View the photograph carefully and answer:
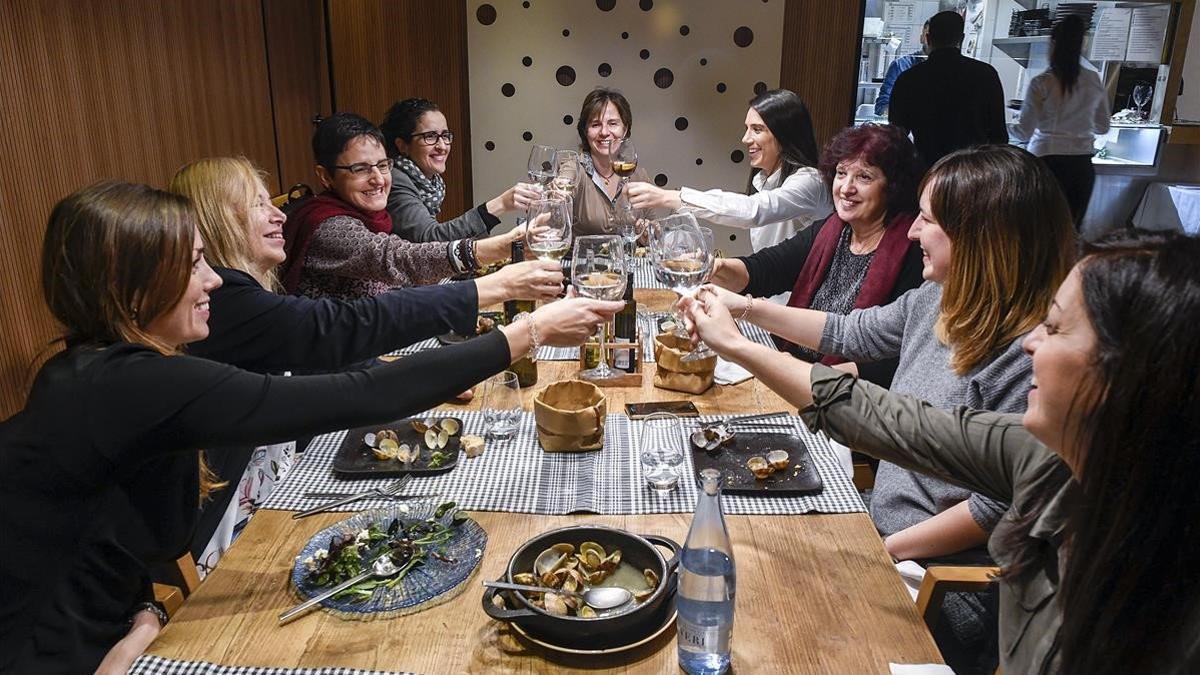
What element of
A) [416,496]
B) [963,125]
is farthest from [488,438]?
[963,125]

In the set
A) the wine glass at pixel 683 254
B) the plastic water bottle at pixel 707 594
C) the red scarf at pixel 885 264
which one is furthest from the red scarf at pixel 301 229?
the plastic water bottle at pixel 707 594

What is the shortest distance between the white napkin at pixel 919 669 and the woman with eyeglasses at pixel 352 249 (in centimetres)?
165

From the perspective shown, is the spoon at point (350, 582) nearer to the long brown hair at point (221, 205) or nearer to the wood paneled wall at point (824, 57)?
the long brown hair at point (221, 205)

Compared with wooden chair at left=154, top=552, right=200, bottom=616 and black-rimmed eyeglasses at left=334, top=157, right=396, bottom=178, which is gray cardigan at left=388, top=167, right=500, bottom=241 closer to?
black-rimmed eyeglasses at left=334, top=157, right=396, bottom=178

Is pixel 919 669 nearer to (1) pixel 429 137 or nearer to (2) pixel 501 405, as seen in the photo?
(2) pixel 501 405

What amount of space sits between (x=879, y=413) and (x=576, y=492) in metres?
0.54

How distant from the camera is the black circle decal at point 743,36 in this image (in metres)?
4.93

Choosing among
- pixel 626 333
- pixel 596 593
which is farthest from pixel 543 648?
pixel 626 333

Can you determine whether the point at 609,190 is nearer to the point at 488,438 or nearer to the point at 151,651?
the point at 488,438

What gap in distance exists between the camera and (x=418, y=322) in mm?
1875

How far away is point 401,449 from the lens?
5.25 ft

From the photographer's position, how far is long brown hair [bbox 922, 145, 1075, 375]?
5.24 ft

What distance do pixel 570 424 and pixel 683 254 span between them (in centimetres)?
46

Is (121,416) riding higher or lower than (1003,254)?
lower
